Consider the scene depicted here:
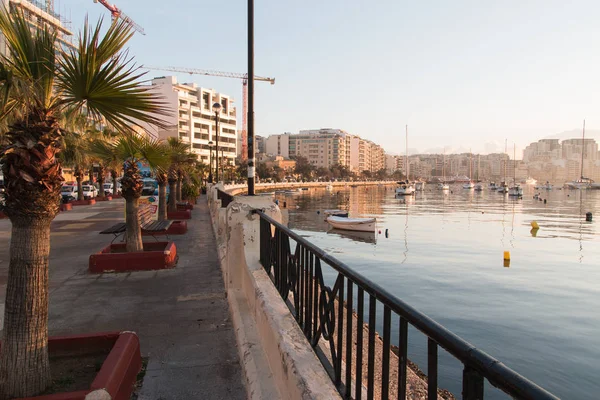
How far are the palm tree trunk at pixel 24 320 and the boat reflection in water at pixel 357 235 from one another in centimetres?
3199

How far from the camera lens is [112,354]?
13.2 feet

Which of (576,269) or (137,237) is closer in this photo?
(137,237)

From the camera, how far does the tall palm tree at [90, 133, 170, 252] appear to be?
980 cm

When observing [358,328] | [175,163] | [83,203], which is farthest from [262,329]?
[83,203]

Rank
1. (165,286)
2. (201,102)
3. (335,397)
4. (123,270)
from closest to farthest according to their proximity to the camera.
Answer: (335,397) < (165,286) < (123,270) < (201,102)

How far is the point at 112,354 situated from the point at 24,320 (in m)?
0.81

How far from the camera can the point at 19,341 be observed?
3.59 metres

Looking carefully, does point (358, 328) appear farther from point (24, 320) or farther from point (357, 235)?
point (357, 235)

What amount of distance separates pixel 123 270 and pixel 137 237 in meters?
0.94

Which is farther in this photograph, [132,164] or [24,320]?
[132,164]

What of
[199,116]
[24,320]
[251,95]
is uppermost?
[199,116]

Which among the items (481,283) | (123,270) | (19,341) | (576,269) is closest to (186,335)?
(19,341)

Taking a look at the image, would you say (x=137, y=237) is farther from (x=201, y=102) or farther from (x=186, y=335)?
(x=201, y=102)

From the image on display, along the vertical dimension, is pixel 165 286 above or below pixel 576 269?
above
